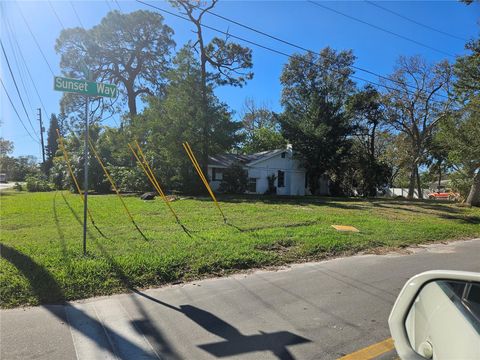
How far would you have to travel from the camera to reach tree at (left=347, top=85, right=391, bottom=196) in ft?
120

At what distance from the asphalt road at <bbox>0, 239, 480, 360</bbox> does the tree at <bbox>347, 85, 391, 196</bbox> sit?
30977 millimetres

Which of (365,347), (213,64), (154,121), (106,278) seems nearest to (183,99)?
(154,121)

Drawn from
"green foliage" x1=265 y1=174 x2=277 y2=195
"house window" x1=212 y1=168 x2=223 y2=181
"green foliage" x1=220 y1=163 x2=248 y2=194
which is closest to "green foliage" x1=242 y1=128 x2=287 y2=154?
"green foliage" x1=265 y1=174 x2=277 y2=195

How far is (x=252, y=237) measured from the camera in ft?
31.0

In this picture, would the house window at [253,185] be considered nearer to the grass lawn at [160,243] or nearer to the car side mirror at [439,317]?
the grass lawn at [160,243]

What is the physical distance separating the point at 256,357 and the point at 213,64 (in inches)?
1072

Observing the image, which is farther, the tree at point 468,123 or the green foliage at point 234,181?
the green foliage at point 234,181

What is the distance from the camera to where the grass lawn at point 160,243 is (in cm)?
591

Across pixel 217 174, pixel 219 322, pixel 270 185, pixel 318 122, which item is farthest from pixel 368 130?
pixel 219 322

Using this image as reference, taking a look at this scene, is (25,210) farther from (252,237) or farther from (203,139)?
(203,139)

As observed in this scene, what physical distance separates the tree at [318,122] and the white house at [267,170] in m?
0.93

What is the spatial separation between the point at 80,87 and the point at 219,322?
484 cm

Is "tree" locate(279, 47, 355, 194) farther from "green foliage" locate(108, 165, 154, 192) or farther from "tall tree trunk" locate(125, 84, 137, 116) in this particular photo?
"tall tree trunk" locate(125, 84, 137, 116)

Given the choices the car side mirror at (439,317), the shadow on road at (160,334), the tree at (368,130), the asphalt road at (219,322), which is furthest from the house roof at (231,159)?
the car side mirror at (439,317)
